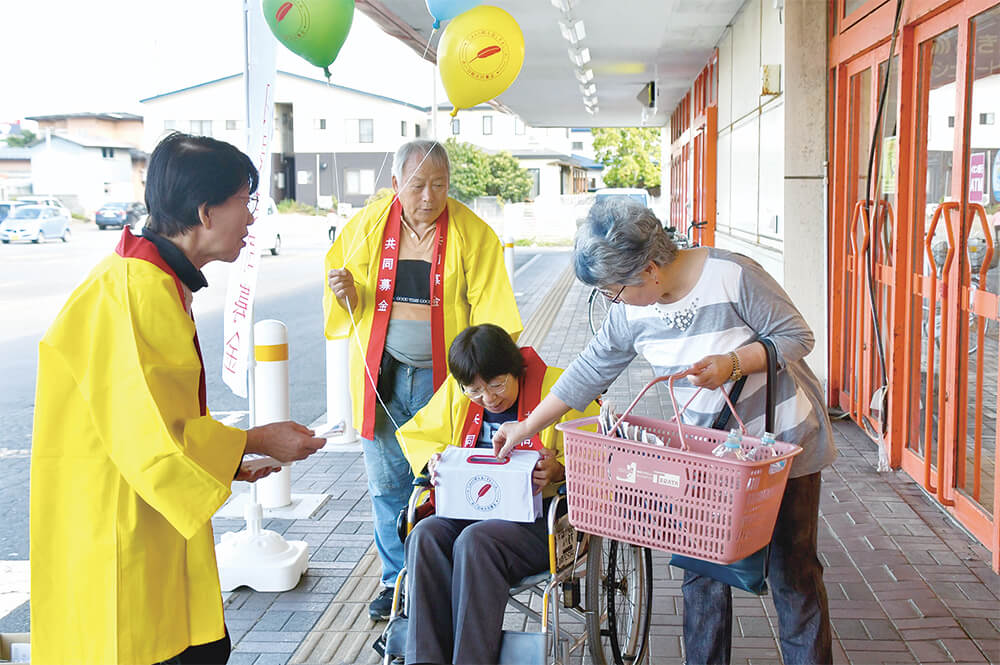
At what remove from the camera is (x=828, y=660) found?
9.23ft

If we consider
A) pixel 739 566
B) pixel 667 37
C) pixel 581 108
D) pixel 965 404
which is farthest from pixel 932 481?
pixel 581 108

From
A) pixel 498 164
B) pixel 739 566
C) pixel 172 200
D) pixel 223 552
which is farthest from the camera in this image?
pixel 498 164

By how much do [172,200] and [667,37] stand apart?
1064 cm

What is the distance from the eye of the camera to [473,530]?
290 centimetres

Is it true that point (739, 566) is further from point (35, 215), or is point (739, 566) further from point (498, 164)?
point (498, 164)

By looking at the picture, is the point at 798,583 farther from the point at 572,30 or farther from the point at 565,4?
the point at 572,30

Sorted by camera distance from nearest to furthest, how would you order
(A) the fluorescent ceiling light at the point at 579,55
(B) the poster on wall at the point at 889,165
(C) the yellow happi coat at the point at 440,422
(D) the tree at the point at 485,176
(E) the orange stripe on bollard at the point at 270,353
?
(C) the yellow happi coat at the point at 440,422
(E) the orange stripe on bollard at the point at 270,353
(B) the poster on wall at the point at 889,165
(A) the fluorescent ceiling light at the point at 579,55
(D) the tree at the point at 485,176

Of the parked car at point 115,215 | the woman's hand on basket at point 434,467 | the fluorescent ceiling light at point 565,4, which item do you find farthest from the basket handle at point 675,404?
the parked car at point 115,215

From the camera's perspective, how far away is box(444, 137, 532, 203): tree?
4444cm

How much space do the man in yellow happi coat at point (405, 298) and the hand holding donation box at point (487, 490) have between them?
680mm

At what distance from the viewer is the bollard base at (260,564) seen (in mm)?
4062

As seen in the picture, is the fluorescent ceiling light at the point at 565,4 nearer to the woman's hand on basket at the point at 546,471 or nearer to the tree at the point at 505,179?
the woman's hand on basket at the point at 546,471

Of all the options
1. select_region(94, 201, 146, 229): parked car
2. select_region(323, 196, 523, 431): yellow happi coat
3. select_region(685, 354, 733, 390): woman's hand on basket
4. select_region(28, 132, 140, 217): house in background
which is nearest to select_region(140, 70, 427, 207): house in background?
select_region(94, 201, 146, 229): parked car

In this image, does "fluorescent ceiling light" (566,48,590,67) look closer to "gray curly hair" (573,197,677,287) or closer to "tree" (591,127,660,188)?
"gray curly hair" (573,197,677,287)
